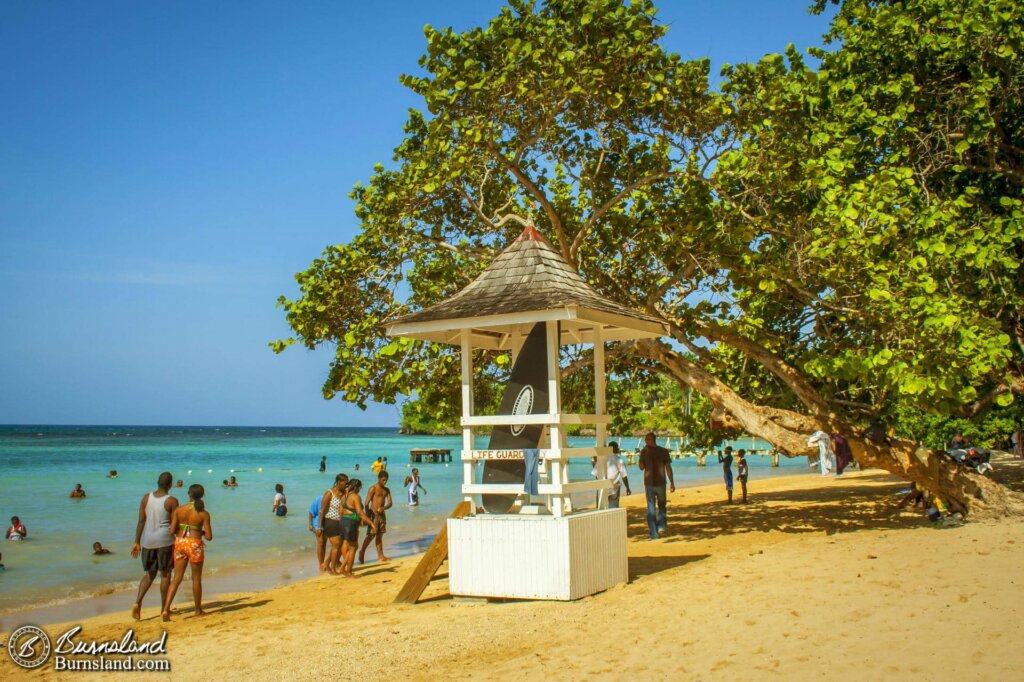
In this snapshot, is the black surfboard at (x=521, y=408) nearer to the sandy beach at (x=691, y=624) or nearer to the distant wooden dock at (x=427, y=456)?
the sandy beach at (x=691, y=624)

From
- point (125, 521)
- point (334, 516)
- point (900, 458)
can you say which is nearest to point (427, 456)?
point (125, 521)

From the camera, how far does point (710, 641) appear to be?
733cm

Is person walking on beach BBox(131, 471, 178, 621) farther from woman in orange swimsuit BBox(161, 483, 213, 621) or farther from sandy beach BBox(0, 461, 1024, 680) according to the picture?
sandy beach BBox(0, 461, 1024, 680)

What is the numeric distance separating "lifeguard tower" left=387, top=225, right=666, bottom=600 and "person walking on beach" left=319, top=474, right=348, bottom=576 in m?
4.35

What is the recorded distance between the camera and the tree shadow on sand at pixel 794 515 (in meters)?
15.4

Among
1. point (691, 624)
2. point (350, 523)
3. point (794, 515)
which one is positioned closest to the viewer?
point (691, 624)

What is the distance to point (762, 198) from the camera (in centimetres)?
1408

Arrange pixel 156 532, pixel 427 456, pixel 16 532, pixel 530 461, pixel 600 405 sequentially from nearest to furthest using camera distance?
1. pixel 530 461
2. pixel 156 532
3. pixel 600 405
4. pixel 16 532
5. pixel 427 456

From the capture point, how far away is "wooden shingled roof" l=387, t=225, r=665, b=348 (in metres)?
9.70

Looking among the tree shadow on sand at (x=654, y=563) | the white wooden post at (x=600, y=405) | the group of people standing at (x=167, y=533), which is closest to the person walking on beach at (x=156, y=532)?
the group of people standing at (x=167, y=533)

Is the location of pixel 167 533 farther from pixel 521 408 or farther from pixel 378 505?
pixel 378 505

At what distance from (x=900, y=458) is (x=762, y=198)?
194 inches

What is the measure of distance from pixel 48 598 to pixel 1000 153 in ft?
61.0

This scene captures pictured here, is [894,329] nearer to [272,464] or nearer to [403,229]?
[403,229]
